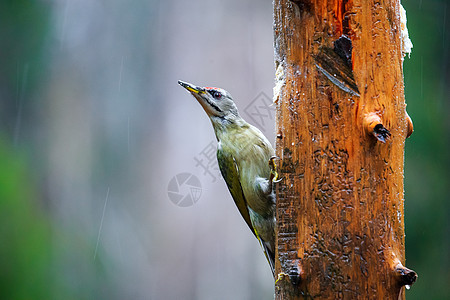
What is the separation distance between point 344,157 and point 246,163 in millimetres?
1299

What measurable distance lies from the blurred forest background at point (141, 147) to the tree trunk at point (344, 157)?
140 inches

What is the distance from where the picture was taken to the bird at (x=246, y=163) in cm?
311

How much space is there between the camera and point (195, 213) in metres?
6.00

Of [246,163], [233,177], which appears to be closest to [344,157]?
[246,163]

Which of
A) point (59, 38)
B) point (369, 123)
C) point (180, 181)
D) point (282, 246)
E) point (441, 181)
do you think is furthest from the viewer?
point (59, 38)

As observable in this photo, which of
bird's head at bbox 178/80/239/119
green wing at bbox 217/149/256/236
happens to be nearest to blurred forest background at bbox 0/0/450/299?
bird's head at bbox 178/80/239/119

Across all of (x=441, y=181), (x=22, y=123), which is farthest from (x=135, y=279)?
(x=441, y=181)

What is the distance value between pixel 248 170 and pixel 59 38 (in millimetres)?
4876

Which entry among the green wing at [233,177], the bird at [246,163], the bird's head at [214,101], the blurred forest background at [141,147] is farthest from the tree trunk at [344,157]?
the blurred forest background at [141,147]

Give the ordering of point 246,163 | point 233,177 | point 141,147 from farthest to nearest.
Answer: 1. point 141,147
2. point 233,177
3. point 246,163

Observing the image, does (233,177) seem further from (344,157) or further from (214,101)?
(344,157)

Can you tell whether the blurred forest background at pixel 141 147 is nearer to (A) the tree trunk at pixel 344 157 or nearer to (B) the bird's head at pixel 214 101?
(B) the bird's head at pixel 214 101

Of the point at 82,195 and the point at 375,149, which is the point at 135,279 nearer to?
the point at 82,195

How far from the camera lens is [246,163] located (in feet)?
10.5
